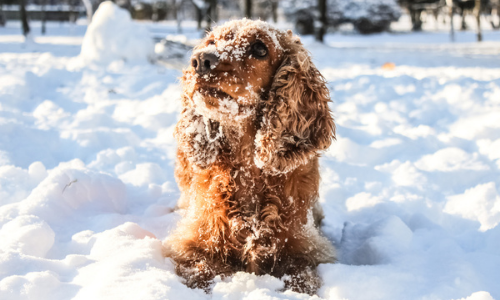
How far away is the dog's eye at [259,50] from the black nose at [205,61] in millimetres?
252

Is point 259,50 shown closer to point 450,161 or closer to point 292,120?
point 292,120

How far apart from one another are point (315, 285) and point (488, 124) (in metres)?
3.16

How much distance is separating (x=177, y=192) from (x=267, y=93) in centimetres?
157

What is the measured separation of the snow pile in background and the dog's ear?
7.02 m

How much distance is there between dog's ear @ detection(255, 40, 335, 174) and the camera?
211cm

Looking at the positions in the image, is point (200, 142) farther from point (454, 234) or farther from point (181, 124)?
point (454, 234)

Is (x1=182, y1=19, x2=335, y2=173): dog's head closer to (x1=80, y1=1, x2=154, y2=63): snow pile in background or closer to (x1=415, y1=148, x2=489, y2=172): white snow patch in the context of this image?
(x1=415, y1=148, x2=489, y2=172): white snow patch

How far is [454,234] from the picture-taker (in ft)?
8.99

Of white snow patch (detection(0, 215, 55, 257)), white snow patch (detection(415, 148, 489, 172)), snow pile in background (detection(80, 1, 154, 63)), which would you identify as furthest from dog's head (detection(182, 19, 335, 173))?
snow pile in background (detection(80, 1, 154, 63))

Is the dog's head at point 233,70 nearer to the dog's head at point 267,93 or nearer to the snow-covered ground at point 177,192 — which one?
the dog's head at point 267,93

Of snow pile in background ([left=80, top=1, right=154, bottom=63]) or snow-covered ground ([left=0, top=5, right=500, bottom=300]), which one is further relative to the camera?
snow pile in background ([left=80, top=1, right=154, bottom=63])

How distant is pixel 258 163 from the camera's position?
2.14m

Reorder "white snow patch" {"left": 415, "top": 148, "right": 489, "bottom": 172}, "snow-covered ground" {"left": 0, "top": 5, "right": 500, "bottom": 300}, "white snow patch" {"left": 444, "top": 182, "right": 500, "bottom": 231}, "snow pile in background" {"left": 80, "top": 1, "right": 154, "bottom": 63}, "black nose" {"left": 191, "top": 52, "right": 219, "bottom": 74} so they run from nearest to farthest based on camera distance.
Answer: "black nose" {"left": 191, "top": 52, "right": 219, "bottom": 74}, "snow-covered ground" {"left": 0, "top": 5, "right": 500, "bottom": 300}, "white snow patch" {"left": 444, "top": 182, "right": 500, "bottom": 231}, "white snow patch" {"left": 415, "top": 148, "right": 489, "bottom": 172}, "snow pile in background" {"left": 80, "top": 1, "right": 154, "bottom": 63}

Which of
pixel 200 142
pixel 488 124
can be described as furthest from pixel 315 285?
pixel 488 124
